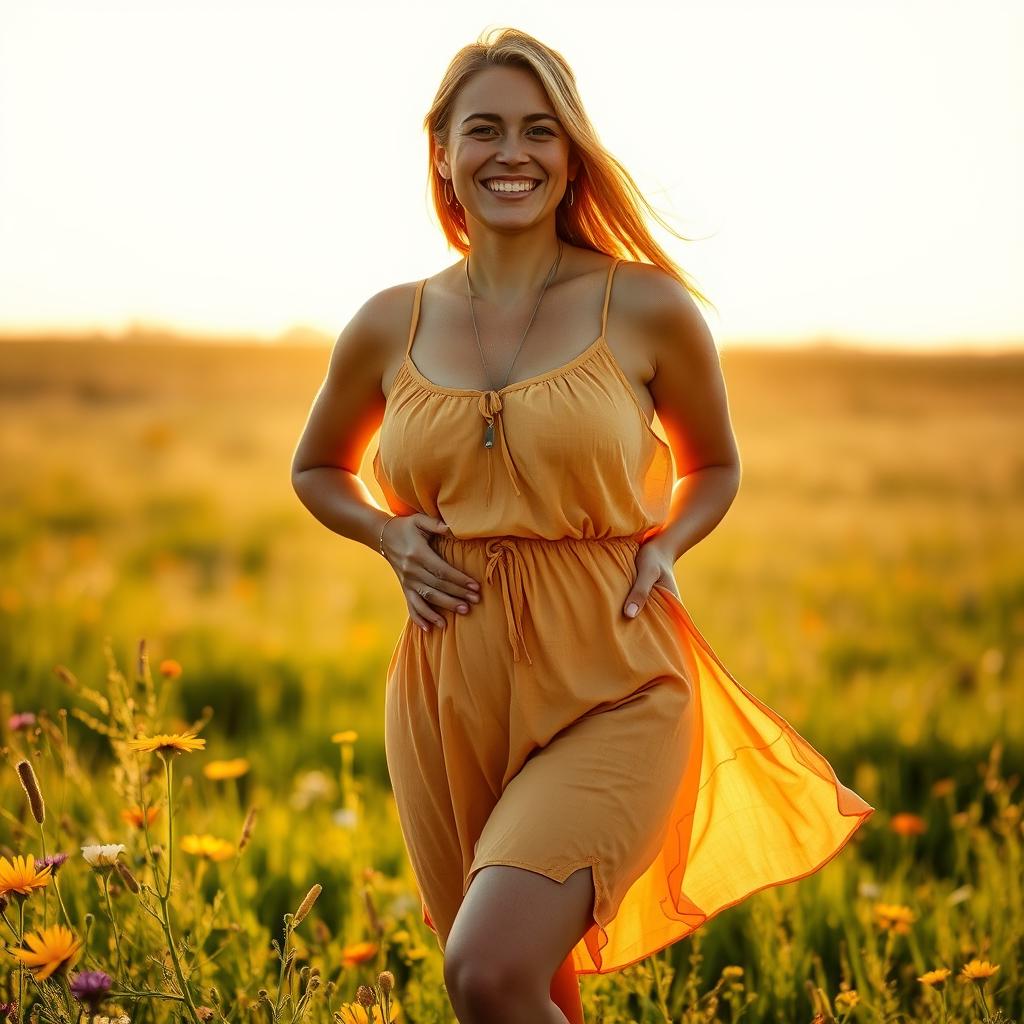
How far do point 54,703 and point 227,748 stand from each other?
75 cm

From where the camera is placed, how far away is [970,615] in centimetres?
878

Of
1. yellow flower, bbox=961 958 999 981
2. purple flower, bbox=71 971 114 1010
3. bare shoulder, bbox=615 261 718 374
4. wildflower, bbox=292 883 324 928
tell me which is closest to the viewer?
purple flower, bbox=71 971 114 1010

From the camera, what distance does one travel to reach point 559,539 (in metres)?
2.68

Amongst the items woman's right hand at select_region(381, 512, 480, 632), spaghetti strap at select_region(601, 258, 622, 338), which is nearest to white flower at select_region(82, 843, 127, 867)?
woman's right hand at select_region(381, 512, 480, 632)

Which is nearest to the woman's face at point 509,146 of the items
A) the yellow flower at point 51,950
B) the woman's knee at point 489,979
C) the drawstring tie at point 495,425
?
the drawstring tie at point 495,425

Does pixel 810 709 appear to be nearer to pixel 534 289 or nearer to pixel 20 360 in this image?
pixel 534 289

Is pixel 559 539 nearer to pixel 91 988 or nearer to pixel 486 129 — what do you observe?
pixel 486 129

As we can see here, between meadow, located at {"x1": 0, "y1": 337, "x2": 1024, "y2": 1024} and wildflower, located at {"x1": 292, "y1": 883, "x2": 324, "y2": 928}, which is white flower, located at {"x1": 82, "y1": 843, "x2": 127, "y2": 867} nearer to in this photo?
meadow, located at {"x1": 0, "y1": 337, "x2": 1024, "y2": 1024}

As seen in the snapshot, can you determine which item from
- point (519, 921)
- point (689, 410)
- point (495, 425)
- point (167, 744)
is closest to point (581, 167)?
point (689, 410)

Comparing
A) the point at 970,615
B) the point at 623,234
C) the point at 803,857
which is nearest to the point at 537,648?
the point at 803,857

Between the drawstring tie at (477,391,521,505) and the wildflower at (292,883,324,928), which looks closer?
the wildflower at (292,883,324,928)

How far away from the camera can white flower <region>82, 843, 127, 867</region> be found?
2379mm

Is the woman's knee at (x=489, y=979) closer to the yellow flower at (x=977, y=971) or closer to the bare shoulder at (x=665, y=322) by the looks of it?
the yellow flower at (x=977, y=971)

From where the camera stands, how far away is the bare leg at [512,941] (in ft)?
7.02
